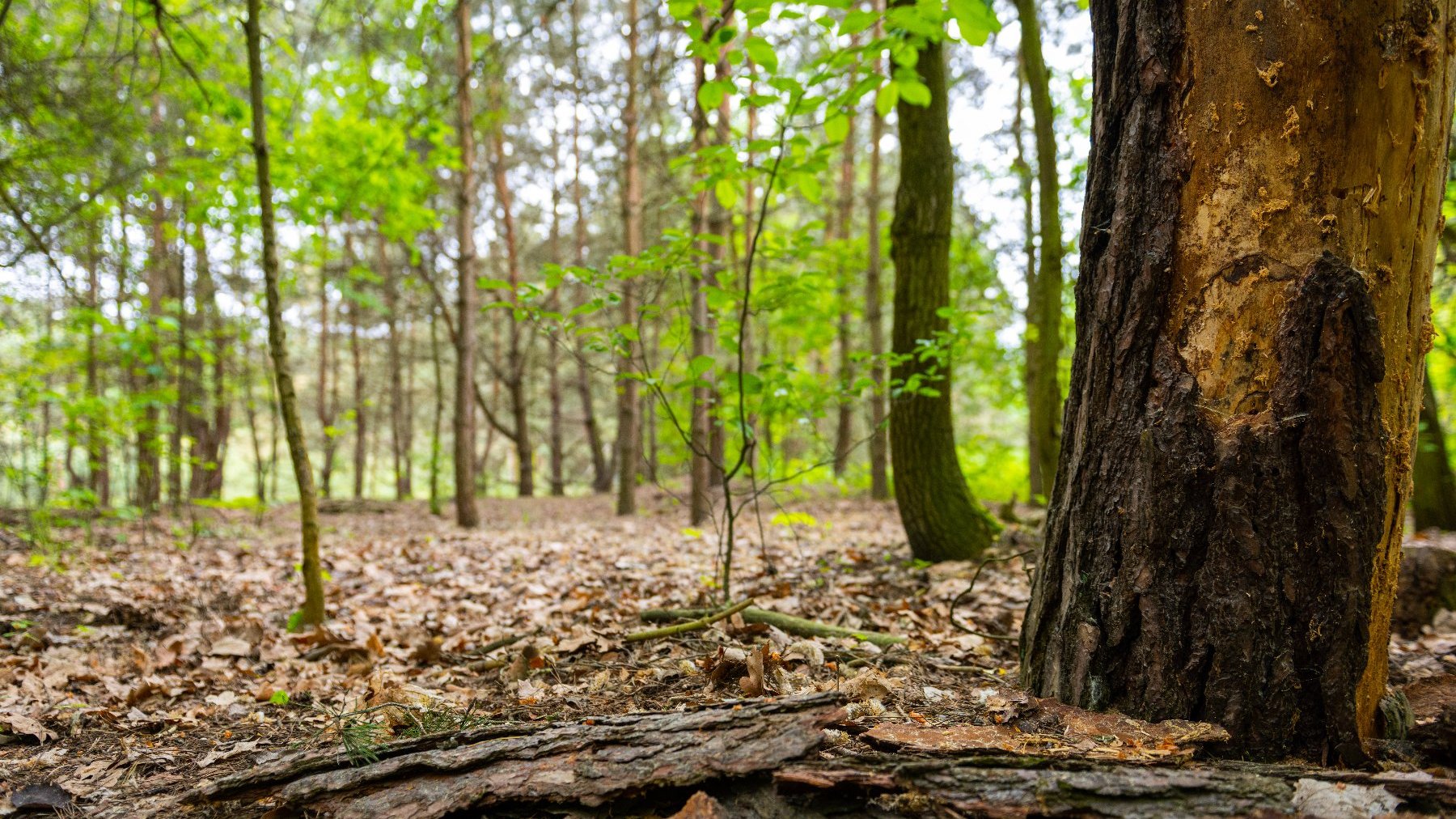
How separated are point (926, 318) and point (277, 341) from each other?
13.1 ft

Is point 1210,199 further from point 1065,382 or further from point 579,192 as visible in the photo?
point 579,192

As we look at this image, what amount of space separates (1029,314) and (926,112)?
6184 mm

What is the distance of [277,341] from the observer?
3.59m

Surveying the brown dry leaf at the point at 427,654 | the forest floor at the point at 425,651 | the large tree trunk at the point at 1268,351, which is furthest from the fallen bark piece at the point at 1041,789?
the brown dry leaf at the point at 427,654

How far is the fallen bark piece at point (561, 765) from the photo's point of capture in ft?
4.55

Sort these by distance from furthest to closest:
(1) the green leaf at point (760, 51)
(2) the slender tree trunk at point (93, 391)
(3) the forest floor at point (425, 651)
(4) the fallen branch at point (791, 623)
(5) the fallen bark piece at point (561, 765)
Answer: (2) the slender tree trunk at point (93, 391)
(4) the fallen branch at point (791, 623)
(1) the green leaf at point (760, 51)
(3) the forest floor at point (425, 651)
(5) the fallen bark piece at point (561, 765)

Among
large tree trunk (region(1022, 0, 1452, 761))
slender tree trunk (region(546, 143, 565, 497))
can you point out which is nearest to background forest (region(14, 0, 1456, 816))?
large tree trunk (region(1022, 0, 1452, 761))

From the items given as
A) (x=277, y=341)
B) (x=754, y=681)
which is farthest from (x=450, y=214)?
(x=754, y=681)

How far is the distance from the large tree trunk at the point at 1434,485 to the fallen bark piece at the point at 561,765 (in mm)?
8978

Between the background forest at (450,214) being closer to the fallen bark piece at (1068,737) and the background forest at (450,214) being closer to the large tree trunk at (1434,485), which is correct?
the fallen bark piece at (1068,737)

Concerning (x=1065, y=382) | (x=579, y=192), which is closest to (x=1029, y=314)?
(x=1065, y=382)

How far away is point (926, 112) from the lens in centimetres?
477

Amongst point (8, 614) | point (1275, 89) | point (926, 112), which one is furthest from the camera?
point (926, 112)

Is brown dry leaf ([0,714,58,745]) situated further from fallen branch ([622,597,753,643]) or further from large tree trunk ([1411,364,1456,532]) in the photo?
large tree trunk ([1411,364,1456,532])
